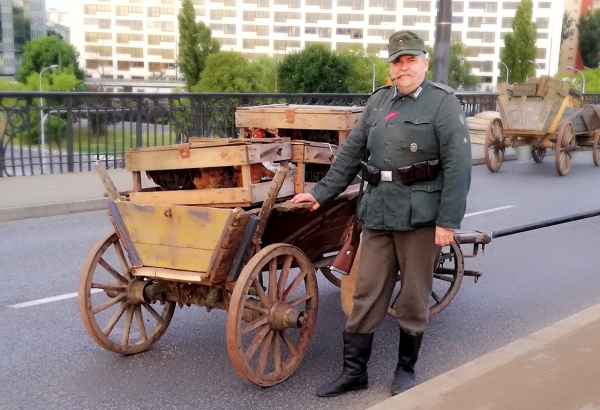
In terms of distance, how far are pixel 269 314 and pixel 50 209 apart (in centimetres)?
683

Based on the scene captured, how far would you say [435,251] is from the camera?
420cm

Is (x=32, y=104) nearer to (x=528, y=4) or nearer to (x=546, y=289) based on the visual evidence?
(x=546, y=289)

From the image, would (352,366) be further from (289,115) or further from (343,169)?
(289,115)

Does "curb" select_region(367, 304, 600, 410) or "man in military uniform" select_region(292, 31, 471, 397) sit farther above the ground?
"man in military uniform" select_region(292, 31, 471, 397)

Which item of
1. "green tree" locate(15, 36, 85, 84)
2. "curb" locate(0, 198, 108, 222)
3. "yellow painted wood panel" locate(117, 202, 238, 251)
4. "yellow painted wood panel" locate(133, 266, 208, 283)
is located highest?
"green tree" locate(15, 36, 85, 84)

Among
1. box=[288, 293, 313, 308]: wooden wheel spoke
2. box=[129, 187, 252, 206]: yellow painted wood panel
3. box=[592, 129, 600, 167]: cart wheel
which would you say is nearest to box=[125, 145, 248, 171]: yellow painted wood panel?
box=[129, 187, 252, 206]: yellow painted wood panel

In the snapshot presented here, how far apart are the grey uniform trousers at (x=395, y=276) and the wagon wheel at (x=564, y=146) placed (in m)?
12.0

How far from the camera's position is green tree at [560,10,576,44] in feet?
392

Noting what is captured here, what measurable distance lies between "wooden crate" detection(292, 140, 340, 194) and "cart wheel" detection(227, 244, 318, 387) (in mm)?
Result: 597

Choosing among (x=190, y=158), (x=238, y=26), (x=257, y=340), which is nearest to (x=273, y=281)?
(x=257, y=340)

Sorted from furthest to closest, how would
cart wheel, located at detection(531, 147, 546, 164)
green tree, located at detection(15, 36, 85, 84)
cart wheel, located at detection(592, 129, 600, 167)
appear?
green tree, located at detection(15, 36, 85, 84)
cart wheel, located at detection(531, 147, 546, 164)
cart wheel, located at detection(592, 129, 600, 167)

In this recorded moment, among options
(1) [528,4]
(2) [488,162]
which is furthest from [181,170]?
(1) [528,4]

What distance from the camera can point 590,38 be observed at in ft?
389

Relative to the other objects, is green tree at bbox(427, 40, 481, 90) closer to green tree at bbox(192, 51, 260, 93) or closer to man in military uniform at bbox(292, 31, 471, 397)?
green tree at bbox(192, 51, 260, 93)
